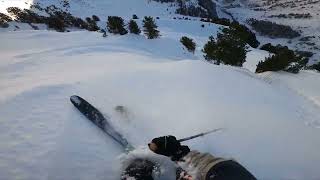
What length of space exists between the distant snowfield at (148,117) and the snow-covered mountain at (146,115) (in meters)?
0.02

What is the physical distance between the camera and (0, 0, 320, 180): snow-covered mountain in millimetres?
5883

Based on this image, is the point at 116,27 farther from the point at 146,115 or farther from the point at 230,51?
the point at 146,115

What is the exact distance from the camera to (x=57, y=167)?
5.68 meters

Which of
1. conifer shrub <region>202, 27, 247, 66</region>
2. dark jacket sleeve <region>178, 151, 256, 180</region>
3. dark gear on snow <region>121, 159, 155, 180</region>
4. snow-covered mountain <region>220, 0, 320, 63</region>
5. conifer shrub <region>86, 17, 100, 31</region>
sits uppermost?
dark jacket sleeve <region>178, 151, 256, 180</region>

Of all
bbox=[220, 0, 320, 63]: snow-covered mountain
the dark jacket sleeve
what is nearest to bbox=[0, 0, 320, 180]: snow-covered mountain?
the dark jacket sleeve

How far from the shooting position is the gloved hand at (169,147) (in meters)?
5.59

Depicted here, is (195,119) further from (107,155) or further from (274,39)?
(274,39)

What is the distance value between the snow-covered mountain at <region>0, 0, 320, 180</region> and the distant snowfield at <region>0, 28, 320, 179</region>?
0.02 metres

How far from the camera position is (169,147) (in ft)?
18.5

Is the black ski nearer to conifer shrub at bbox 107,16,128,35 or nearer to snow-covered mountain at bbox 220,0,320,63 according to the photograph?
conifer shrub at bbox 107,16,128,35

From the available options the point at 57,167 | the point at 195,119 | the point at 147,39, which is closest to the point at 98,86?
the point at 195,119

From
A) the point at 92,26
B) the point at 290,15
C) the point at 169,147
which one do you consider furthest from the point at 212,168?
the point at 290,15

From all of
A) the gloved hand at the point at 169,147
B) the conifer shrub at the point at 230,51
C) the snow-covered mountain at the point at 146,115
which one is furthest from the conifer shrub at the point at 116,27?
the gloved hand at the point at 169,147

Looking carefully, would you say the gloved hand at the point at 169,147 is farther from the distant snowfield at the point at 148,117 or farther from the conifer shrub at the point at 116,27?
the conifer shrub at the point at 116,27
